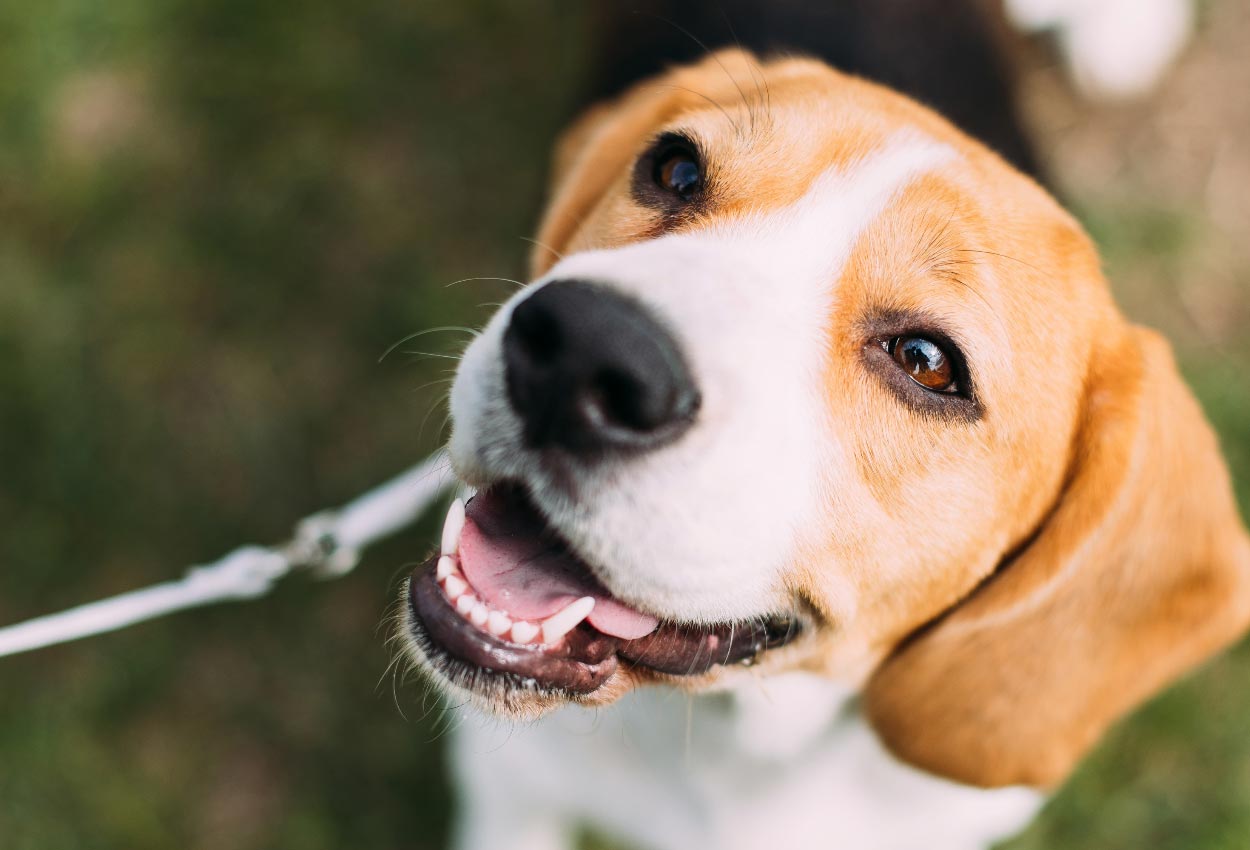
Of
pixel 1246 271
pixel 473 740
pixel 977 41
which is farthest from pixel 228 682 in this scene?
pixel 1246 271

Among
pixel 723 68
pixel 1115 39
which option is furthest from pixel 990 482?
pixel 1115 39

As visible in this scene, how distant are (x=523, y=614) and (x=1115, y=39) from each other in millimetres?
4240

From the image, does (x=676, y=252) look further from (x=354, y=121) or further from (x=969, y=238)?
(x=354, y=121)

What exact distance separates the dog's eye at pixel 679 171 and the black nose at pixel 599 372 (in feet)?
2.07

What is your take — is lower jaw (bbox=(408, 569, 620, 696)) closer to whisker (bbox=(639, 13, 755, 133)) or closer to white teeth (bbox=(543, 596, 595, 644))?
white teeth (bbox=(543, 596, 595, 644))

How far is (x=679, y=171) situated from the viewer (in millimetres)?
2248

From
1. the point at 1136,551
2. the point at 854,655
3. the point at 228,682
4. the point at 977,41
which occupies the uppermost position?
the point at 977,41

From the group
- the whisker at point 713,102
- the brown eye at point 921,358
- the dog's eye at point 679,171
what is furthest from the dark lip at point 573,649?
the whisker at point 713,102

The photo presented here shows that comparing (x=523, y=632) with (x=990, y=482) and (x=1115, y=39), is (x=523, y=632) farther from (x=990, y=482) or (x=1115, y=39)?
(x=1115, y=39)

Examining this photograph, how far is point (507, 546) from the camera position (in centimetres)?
198

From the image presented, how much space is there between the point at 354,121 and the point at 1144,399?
3.70 metres

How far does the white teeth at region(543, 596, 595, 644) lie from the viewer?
1.90 m

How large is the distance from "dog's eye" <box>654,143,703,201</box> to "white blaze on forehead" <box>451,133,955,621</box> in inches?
11.0

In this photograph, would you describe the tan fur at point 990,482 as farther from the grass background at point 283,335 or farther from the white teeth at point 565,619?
the grass background at point 283,335
